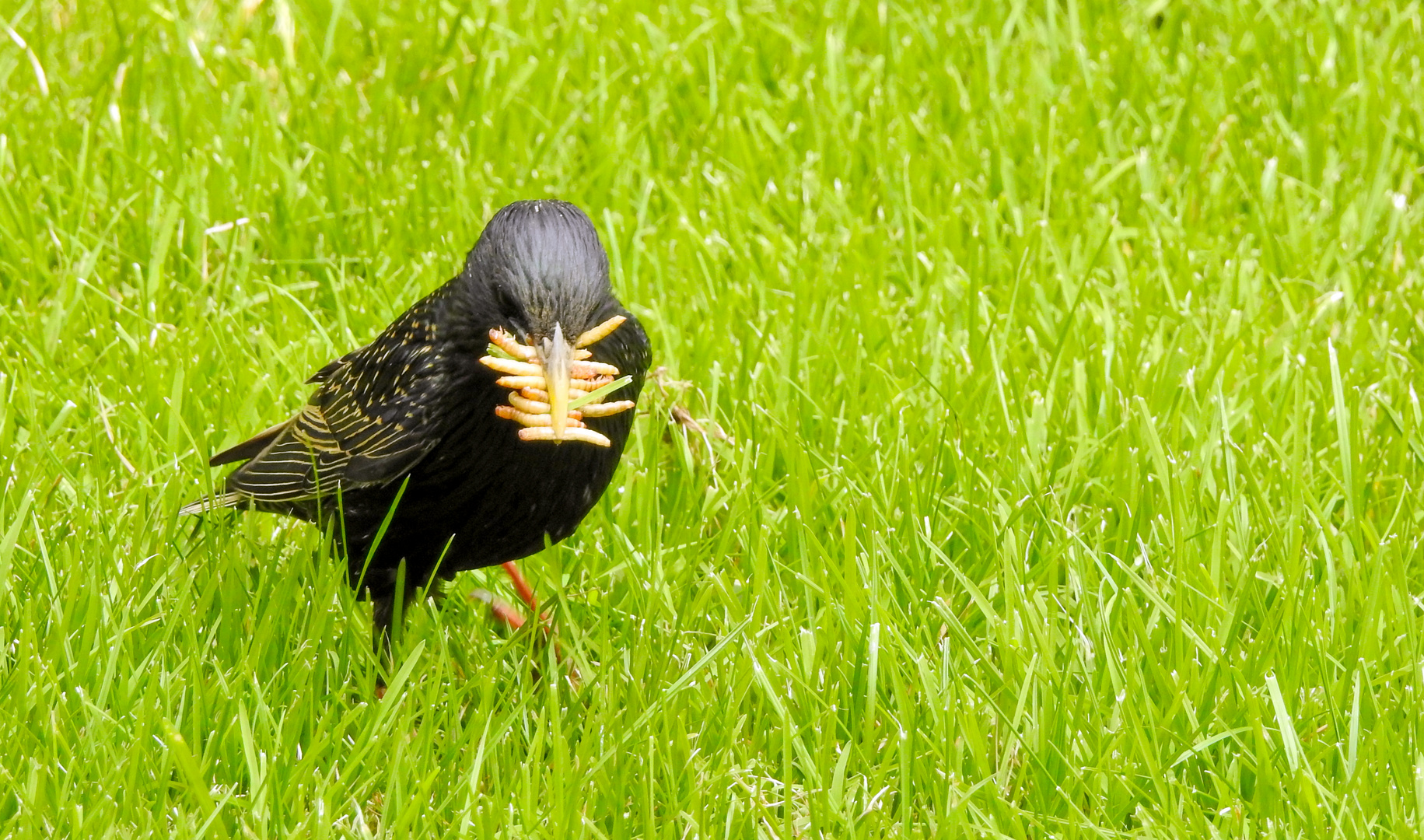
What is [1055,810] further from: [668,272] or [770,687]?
[668,272]

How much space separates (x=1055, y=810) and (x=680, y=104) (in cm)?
375

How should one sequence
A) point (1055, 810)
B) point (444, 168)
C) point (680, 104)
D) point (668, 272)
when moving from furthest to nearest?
1. point (680, 104)
2. point (444, 168)
3. point (668, 272)
4. point (1055, 810)

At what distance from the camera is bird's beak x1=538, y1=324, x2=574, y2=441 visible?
3.02 metres

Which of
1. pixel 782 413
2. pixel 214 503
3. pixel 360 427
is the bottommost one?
pixel 782 413

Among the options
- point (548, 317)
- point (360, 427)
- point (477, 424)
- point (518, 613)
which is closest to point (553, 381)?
point (548, 317)

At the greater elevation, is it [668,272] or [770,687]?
[668,272]

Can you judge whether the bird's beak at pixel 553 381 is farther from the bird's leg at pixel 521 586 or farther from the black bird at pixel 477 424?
the bird's leg at pixel 521 586

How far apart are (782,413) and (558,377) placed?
1706 millimetres

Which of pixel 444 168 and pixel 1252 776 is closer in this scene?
pixel 1252 776

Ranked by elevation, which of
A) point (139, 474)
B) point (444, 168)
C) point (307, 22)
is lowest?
point (139, 474)

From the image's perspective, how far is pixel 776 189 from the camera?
5934 mm

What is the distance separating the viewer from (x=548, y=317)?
3.17m

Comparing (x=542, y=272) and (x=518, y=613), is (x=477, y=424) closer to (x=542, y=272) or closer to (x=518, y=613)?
(x=542, y=272)

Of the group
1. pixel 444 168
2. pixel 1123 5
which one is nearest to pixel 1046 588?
pixel 444 168
